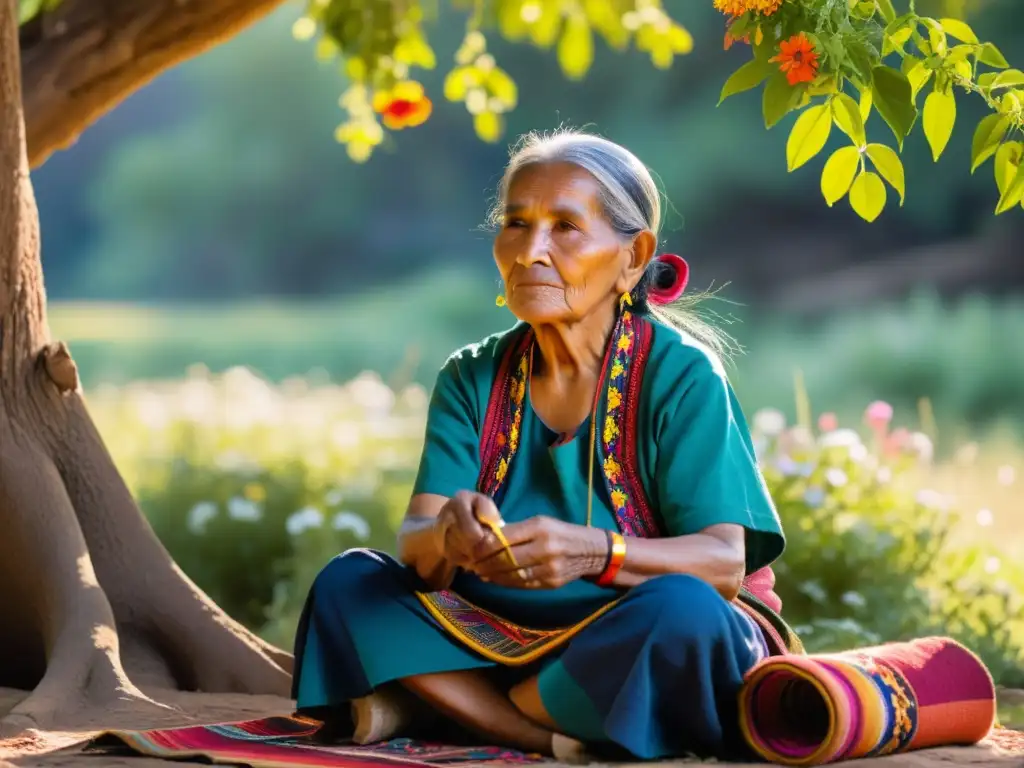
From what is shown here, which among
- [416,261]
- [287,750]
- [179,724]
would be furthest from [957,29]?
[416,261]

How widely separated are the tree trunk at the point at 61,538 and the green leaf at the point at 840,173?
2.26 metres

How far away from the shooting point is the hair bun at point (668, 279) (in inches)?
151

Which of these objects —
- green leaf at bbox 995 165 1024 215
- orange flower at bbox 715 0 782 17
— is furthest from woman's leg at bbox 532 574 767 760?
orange flower at bbox 715 0 782 17

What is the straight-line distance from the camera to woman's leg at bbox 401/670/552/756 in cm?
349

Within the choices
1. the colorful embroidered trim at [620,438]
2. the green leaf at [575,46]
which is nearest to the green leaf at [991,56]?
the colorful embroidered trim at [620,438]

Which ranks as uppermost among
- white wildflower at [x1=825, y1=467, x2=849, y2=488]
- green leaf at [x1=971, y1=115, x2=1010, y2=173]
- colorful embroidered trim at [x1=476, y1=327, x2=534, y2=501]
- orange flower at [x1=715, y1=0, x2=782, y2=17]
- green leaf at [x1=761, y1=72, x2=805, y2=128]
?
orange flower at [x1=715, y1=0, x2=782, y2=17]

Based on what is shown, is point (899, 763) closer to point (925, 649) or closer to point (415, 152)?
point (925, 649)

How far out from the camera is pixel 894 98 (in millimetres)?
3398

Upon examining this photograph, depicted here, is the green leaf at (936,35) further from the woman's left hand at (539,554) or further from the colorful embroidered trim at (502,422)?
the woman's left hand at (539,554)

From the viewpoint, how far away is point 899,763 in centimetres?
330

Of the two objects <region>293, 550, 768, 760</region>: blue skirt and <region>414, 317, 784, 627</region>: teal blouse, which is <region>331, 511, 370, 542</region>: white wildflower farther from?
<region>293, 550, 768, 760</region>: blue skirt

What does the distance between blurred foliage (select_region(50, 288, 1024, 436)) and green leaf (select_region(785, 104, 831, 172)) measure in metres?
5.85

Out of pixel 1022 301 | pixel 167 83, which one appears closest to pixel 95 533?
pixel 1022 301

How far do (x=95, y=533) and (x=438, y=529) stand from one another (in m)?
1.87
